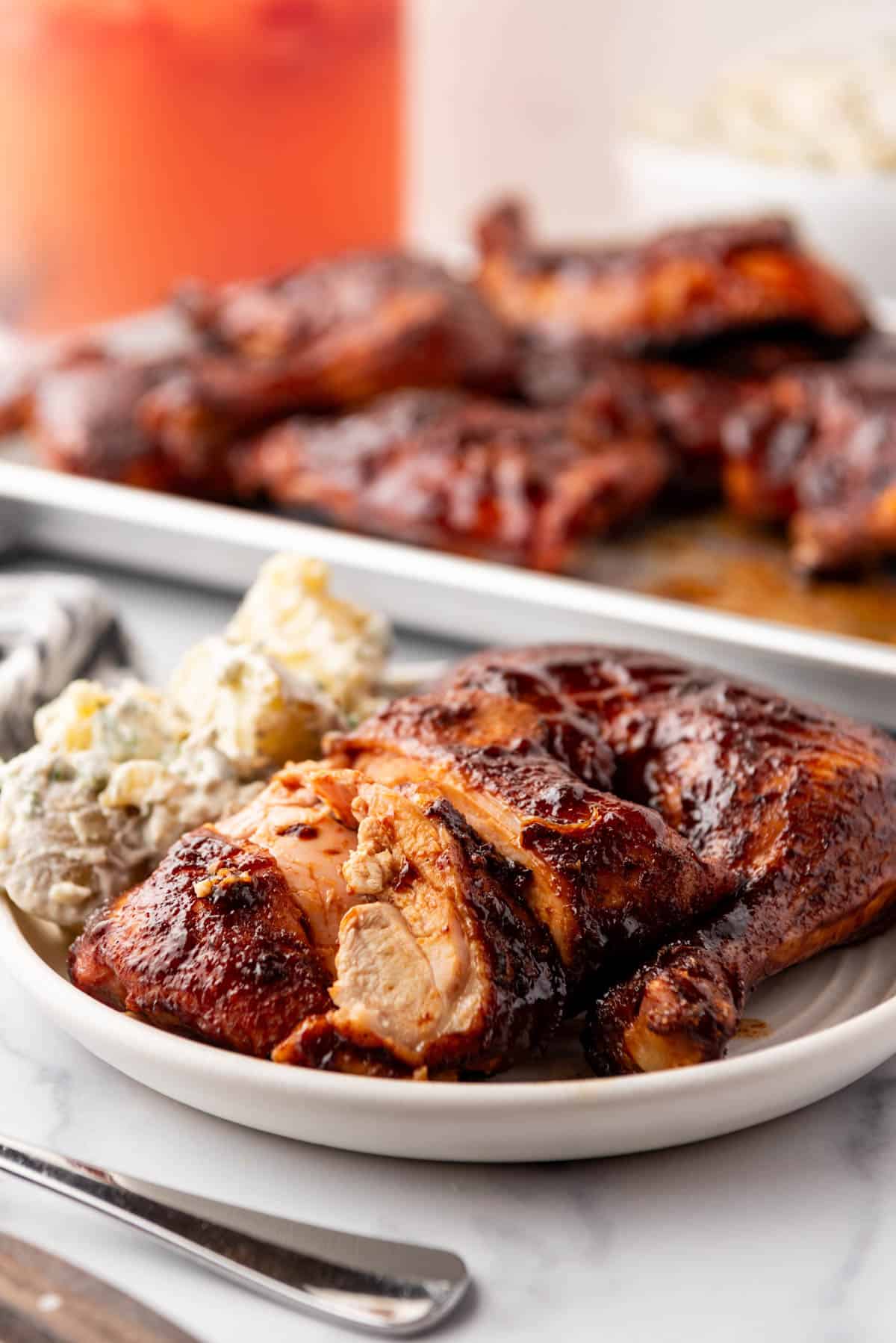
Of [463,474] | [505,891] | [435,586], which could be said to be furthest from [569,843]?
[463,474]

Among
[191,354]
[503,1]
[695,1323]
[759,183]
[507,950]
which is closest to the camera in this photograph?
[695,1323]

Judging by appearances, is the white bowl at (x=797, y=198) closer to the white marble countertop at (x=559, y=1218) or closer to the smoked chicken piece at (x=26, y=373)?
the smoked chicken piece at (x=26, y=373)

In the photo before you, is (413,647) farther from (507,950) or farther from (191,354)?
(507,950)

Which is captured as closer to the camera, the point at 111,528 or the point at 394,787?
the point at 394,787

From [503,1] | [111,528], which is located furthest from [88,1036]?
[503,1]

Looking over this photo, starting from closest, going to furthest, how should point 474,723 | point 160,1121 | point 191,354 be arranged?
point 160,1121 < point 474,723 < point 191,354

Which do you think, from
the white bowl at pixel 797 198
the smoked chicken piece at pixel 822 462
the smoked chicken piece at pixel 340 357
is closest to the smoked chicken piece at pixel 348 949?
the smoked chicken piece at pixel 822 462
